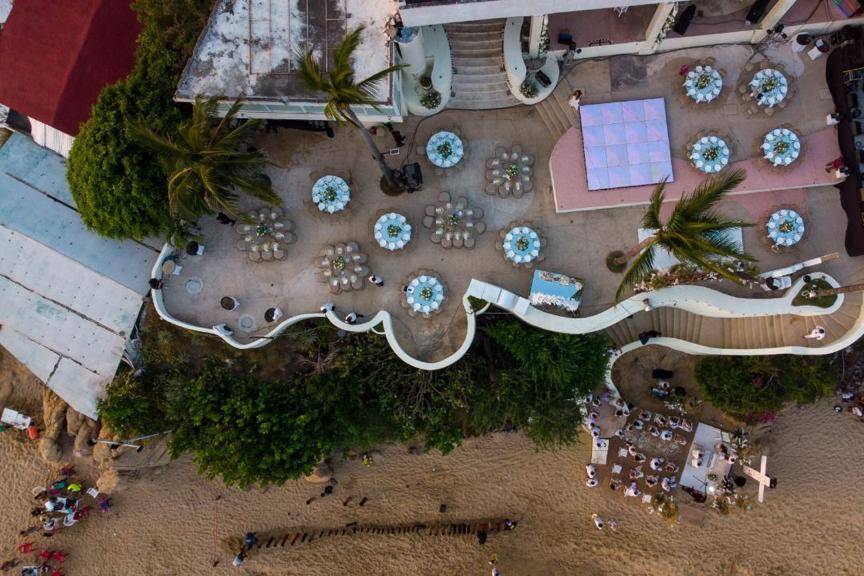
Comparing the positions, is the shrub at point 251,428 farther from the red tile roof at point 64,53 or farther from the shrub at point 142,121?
the red tile roof at point 64,53

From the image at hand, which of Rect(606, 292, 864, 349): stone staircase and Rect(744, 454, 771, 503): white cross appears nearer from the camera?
Rect(606, 292, 864, 349): stone staircase

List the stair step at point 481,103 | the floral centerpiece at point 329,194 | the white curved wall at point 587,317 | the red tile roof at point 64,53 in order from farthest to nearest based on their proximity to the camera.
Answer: the red tile roof at point 64,53 → the stair step at point 481,103 → the floral centerpiece at point 329,194 → the white curved wall at point 587,317

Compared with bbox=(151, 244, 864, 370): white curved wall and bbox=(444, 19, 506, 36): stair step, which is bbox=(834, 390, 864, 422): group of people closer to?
bbox=(151, 244, 864, 370): white curved wall

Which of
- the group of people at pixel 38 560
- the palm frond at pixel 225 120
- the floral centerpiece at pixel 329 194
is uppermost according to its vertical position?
the palm frond at pixel 225 120

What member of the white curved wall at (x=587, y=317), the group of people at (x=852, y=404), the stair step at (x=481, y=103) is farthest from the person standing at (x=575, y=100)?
the group of people at (x=852, y=404)

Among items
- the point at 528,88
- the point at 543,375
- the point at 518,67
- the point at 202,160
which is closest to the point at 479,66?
Result: the point at 518,67

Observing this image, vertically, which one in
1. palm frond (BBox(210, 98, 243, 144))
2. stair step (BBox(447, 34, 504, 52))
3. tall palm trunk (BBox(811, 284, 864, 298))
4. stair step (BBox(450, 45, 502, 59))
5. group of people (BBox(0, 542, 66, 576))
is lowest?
group of people (BBox(0, 542, 66, 576))

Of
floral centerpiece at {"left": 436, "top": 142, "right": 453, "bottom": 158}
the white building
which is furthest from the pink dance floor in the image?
floral centerpiece at {"left": 436, "top": 142, "right": 453, "bottom": 158}

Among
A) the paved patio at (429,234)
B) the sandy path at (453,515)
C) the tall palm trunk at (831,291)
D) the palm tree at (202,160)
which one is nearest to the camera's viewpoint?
the palm tree at (202,160)
